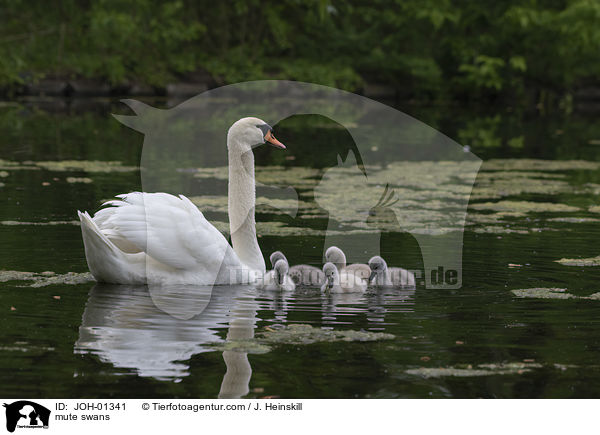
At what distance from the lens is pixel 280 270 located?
722cm

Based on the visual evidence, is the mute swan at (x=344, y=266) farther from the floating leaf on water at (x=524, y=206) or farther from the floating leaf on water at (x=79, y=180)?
the floating leaf on water at (x=79, y=180)

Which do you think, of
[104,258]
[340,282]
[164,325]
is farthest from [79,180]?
[164,325]

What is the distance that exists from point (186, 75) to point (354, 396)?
2901cm

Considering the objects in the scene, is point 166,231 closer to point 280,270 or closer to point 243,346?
point 280,270

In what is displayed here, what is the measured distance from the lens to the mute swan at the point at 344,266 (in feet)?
24.8

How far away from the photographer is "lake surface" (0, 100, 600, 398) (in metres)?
5.06

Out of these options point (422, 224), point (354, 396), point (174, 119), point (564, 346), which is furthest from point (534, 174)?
point (174, 119)

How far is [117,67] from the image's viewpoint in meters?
31.0

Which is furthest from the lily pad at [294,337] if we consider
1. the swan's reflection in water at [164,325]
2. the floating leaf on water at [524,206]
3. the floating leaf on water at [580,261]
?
the floating leaf on water at [524,206]

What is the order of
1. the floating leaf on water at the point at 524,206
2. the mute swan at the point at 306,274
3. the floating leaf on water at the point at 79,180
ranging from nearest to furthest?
1. the mute swan at the point at 306,274
2. the floating leaf on water at the point at 524,206
3. the floating leaf on water at the point at 79,180

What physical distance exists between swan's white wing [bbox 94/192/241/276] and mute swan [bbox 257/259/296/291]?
37 centimetres

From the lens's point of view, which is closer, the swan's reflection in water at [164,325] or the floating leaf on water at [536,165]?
A: the swan's reflection in water at [164,325]

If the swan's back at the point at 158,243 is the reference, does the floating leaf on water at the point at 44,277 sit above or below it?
below
